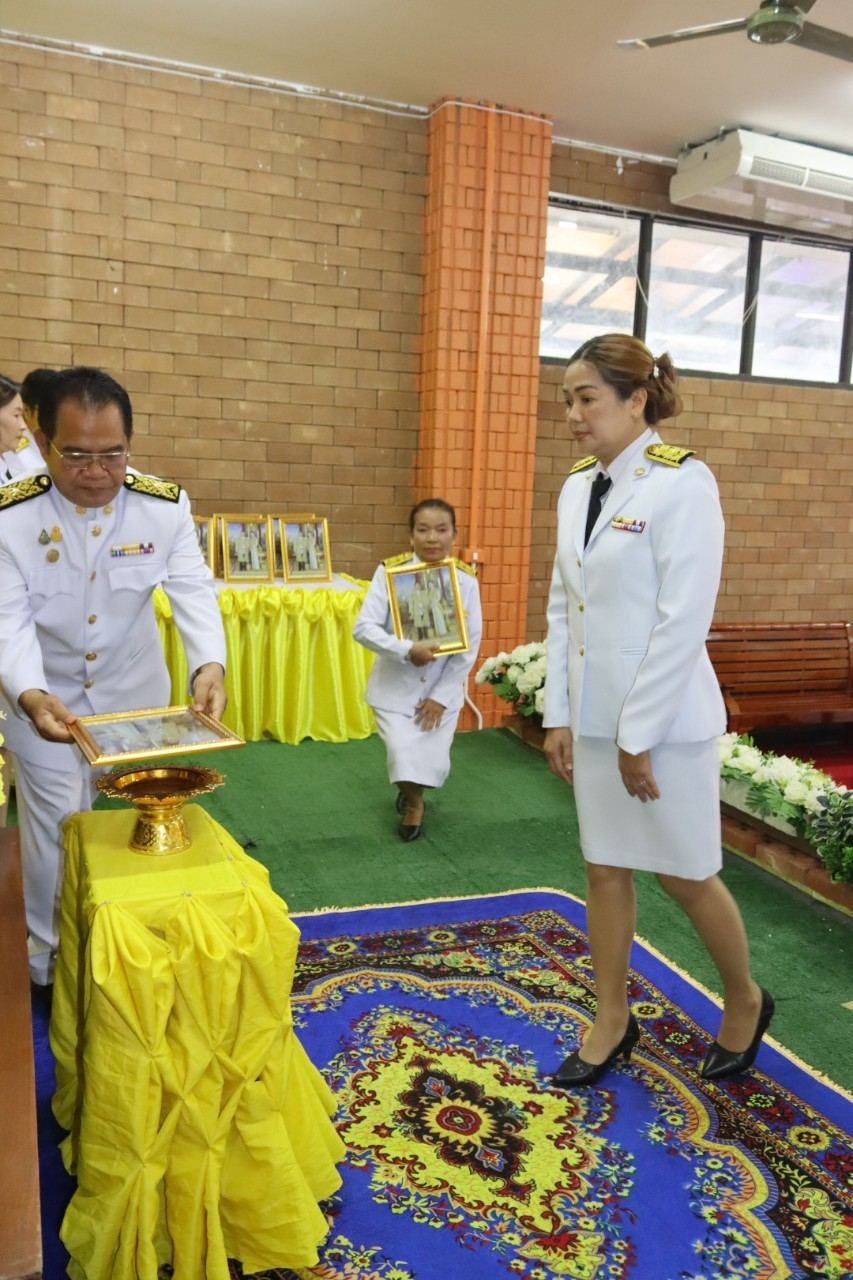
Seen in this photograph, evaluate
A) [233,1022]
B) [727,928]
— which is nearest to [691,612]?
[727,928]

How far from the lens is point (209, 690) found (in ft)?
7.75

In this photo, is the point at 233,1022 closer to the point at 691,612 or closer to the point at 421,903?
the point at 691,612

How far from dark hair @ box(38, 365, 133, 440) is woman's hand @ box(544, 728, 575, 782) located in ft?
4.19

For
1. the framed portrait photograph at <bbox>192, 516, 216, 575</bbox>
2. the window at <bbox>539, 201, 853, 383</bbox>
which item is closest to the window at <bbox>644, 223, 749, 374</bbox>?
the window at <bbox>539, 201, 853, 383</bbox>

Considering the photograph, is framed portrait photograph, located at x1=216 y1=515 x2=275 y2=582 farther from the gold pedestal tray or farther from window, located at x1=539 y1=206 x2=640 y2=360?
the gold pedestal tray

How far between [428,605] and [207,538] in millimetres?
2011

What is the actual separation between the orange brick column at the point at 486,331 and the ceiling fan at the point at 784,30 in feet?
7.03

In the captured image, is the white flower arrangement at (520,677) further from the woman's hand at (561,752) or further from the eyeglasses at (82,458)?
the eyeglasses at (82,458)

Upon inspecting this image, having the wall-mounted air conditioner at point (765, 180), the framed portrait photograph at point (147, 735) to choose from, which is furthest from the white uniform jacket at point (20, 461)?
the wall-mounted air conditioner at point (765, 180)

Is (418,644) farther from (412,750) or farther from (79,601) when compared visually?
(79,601)

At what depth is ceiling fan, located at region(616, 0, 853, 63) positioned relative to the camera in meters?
3.56

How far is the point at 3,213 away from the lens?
5.37m

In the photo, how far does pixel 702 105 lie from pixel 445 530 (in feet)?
11.3

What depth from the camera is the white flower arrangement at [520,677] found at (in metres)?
5.66
